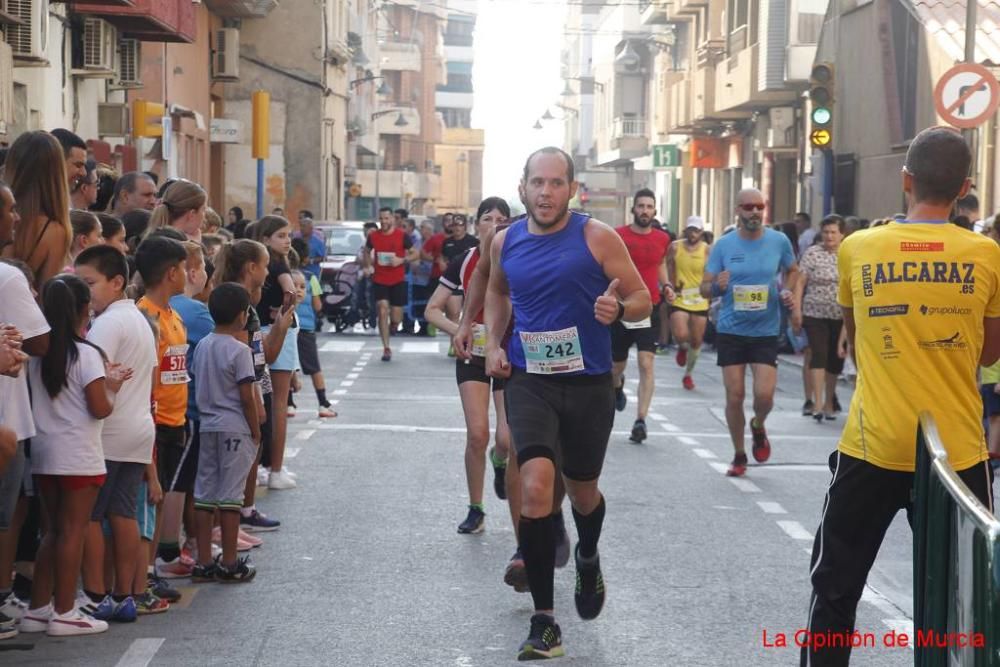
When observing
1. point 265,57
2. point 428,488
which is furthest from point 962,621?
Result: point 265,57

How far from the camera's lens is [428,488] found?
1227cm

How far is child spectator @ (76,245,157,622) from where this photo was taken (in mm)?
7816

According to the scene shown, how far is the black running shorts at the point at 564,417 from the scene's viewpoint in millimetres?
7621

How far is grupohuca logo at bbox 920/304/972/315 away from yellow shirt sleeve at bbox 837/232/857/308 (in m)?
0.30

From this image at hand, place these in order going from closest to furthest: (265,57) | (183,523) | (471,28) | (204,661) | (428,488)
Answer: (204,661) < (183,523) < (428,488) < (265,57) < (471,28)

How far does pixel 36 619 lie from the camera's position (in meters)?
7.75

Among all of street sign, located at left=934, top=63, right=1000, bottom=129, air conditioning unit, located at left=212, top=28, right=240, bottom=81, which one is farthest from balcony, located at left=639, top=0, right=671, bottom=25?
street sign, located at left=934, top=63, right=1000, bottom=129

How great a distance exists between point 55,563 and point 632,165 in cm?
7299

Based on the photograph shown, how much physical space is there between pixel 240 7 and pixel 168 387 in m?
36.7

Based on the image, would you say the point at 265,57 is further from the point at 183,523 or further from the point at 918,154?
the point at 918,154

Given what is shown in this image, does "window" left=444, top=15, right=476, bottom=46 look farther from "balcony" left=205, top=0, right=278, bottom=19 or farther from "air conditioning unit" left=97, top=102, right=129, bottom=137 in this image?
"air conditioning unit" left=97, top=102, right=129, bottom=137

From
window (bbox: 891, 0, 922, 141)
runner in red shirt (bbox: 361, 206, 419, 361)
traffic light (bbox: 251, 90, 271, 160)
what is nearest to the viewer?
runner in red shirt (bbox: 361, 206, 419, 361)

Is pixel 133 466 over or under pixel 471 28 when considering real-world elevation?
under

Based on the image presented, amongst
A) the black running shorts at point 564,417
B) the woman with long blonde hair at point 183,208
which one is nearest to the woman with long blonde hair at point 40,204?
the woman with long blonde hair at point 183,208
